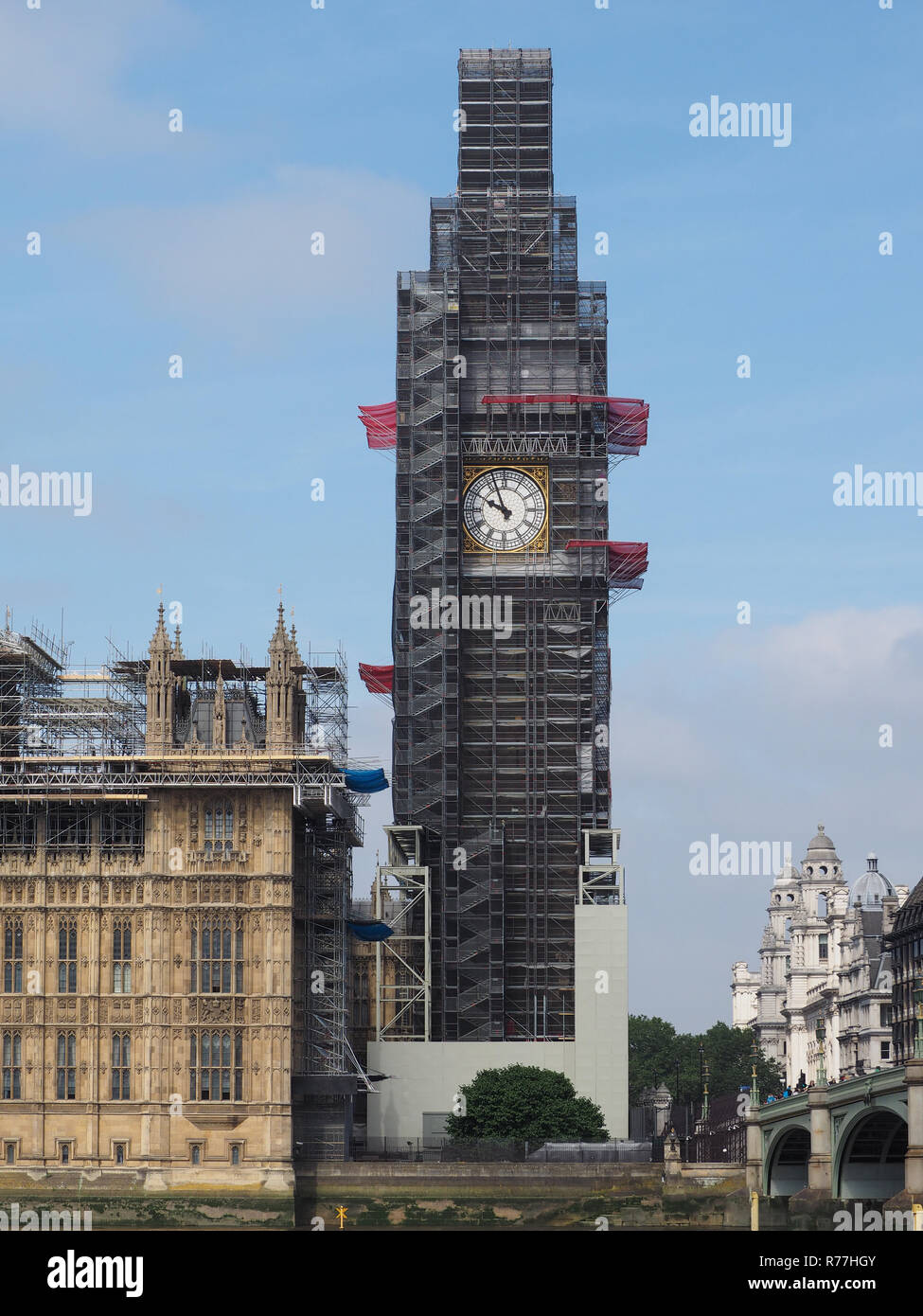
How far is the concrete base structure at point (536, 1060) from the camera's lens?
153 m

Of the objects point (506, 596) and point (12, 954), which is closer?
point (12, 954)

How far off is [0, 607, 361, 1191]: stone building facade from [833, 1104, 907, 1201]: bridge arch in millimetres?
29279

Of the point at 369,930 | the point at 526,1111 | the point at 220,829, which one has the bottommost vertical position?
the point at 526,1111

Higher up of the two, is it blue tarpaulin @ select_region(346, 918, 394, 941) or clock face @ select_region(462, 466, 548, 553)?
clock face @ select_region(462, 466, 548, 553)

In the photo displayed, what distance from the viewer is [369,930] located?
151 metres

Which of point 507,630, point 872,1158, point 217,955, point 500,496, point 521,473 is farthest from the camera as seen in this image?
point 521,473

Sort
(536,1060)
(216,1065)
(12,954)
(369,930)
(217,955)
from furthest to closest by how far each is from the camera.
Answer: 1. (536,1060)
2. (369,930)
3. (12,954)
4. (217,955)
5. (216,1065)

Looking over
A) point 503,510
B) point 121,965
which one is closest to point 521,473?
point 503,510

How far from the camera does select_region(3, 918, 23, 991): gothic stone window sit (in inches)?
5448

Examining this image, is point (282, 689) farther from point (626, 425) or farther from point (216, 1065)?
point (626, 425)

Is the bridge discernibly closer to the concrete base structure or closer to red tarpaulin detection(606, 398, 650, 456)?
the concrete base structure

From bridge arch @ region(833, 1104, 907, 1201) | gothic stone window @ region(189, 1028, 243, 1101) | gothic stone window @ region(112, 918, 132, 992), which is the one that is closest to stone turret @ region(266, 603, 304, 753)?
gothic stone window @ region(112, 918, 132, 992)

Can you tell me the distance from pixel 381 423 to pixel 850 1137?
211 feet
